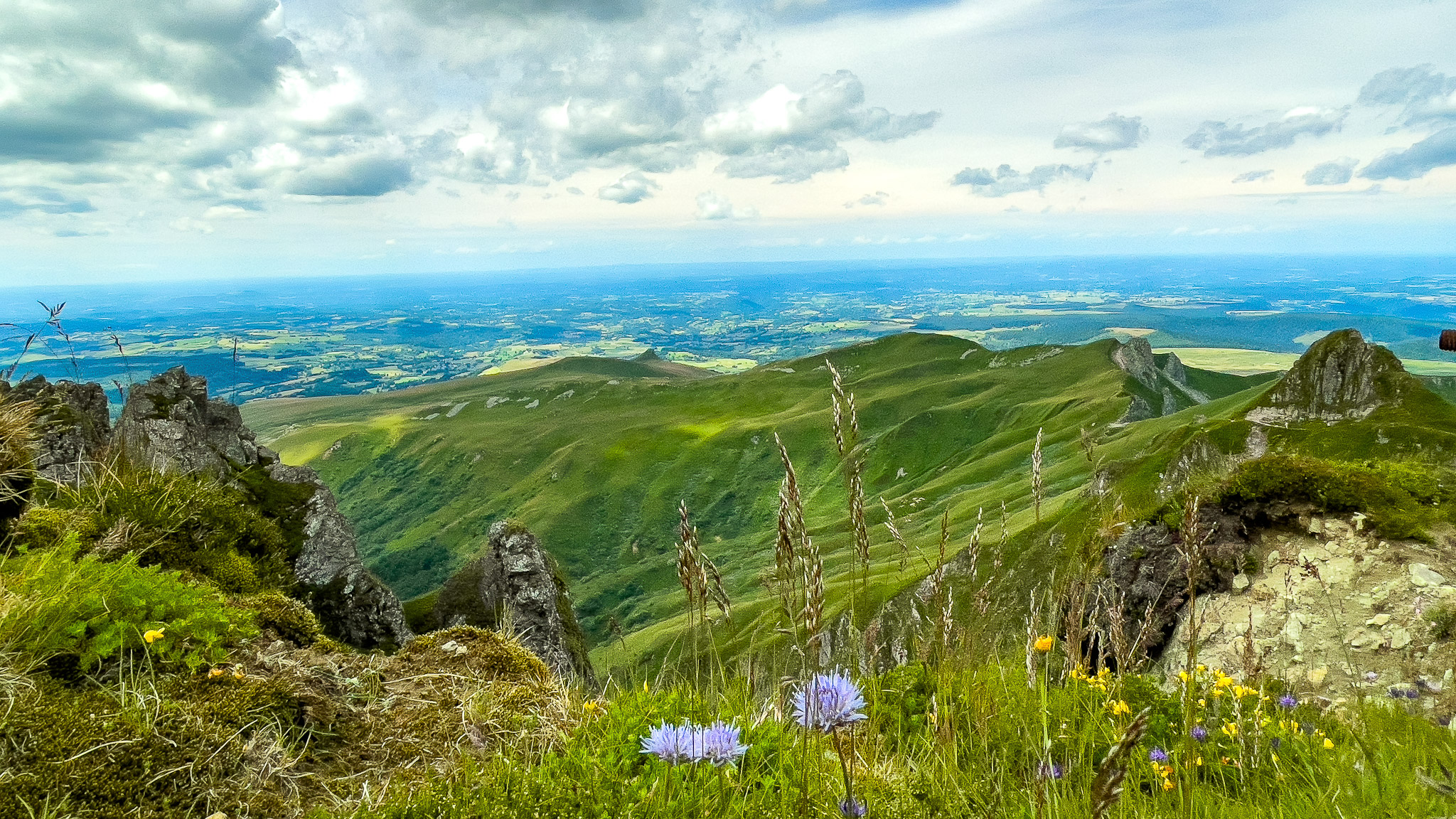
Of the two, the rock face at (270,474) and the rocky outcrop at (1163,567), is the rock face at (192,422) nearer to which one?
the rock face at (270,474)

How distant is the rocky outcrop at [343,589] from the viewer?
539 inches

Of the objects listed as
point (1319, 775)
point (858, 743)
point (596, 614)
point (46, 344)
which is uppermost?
point (46, 344)

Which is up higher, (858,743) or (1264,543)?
(858,743)

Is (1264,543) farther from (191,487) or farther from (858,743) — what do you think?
(191,487)

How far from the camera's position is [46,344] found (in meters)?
7.05

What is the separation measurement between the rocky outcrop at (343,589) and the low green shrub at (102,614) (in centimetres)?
807

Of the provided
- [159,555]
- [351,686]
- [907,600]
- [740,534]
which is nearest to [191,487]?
[159,555]

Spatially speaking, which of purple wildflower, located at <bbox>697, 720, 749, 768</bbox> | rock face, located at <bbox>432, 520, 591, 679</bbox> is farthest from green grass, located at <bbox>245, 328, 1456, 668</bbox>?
purple wildflower, located at <bbox>697, 720, 749, 768</bbox>

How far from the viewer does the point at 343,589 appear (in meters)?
15.1

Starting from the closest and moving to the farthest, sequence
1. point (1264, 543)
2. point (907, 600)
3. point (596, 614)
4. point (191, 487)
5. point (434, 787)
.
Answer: point (434, 787) → point (191, 487) → point (1264, 543) → point (907, 600) → point (596, 614)

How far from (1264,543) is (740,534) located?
412 ft

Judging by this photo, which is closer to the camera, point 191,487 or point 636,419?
point 191,487

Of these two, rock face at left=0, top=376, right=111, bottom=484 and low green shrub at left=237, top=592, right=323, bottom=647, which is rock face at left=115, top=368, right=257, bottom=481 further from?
low green shrub at left=237, top=592, right=323, bottom=647

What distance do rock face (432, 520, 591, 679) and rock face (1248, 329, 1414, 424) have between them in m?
43.9
